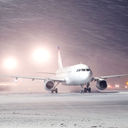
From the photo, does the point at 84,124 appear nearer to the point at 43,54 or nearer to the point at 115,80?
the point at 43,54

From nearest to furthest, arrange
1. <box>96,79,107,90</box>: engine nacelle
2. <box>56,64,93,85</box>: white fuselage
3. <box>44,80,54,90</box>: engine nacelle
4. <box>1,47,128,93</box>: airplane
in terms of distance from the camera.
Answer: <box>56,64,93,85</box>: white fuselage
<box>1,47,128,93</box>: airplane
<box>96,79,107,90</box>: engine nacelle
<box>44,80,54,90</box>: engine nacelle

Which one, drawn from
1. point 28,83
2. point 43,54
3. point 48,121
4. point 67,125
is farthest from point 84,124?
point 28,83

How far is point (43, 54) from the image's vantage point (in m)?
90.7

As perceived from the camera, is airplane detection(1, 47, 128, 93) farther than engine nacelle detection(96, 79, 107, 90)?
No

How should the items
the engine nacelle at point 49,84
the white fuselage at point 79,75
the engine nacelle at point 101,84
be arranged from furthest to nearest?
the engine nacelle at point 49,84 < the engine nacelle at point 101,84 < the white fuselage at point 79,75

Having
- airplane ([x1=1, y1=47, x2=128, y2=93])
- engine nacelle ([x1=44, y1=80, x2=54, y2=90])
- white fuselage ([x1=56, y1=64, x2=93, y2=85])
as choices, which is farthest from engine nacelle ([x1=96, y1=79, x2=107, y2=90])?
engine nacelle ([x1=44, y1=80, x2=54, y2=90])

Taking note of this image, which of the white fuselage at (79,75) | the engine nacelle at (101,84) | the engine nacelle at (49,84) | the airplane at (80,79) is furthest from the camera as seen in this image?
the engine nacelle at (49,84)

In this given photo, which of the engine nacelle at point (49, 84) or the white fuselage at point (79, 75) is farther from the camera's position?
the engine nacelle at point (49, 84)

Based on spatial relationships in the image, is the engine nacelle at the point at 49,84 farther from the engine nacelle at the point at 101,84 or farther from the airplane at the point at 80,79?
the engine nacelle at the point at 101,84

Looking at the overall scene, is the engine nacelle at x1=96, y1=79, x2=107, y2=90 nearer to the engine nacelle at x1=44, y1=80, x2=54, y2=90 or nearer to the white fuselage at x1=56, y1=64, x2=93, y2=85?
the white fuselage at x1=56, y1=64, x2=93, y2=85

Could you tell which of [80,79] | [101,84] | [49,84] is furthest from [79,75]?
[49,84]

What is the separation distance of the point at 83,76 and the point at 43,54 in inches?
1496

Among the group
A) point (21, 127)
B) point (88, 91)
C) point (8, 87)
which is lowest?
point (21, 127)

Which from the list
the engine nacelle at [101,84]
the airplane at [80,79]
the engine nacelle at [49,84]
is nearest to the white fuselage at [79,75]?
the airplane at [80,79]
